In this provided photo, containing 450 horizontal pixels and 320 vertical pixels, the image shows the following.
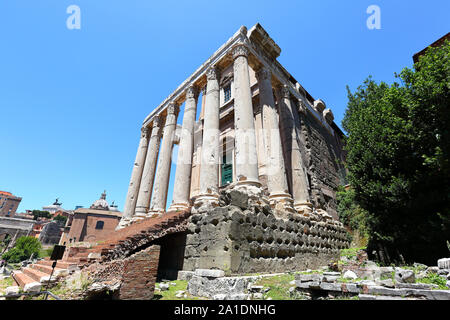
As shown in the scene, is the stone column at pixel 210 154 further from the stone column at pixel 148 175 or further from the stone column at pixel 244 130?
the stone column at pixel 148 175

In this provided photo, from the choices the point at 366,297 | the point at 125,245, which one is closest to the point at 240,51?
the point at 125,245

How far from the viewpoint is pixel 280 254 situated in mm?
7316

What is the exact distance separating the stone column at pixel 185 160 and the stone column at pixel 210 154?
175cm

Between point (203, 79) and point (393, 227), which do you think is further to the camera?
point (203, 79)

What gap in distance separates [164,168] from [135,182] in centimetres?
372

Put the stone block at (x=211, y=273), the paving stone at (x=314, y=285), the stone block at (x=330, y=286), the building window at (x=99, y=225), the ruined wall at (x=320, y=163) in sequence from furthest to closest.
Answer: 1. the building window at (x=99, y=225)
2. the ruined wall at (x=320, y=163)
3. the stone block at (x=211, y=273)
4. the paving stone at (x=314, y=285)
5. the stone block at (x=330, y=286)

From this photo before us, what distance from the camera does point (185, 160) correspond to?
36.3 feet

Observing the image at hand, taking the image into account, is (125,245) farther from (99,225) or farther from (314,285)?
(99,225)

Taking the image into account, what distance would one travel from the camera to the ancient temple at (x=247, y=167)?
22.3 feet

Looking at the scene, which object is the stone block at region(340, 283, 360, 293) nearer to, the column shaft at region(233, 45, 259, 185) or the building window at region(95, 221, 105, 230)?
the column shaft at region(233, 45, 259, 185)

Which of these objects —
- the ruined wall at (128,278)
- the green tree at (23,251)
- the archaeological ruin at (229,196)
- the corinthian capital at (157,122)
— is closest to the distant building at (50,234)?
the green tree at (23,251)
